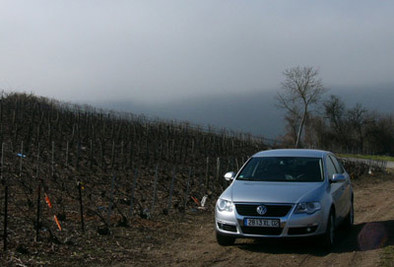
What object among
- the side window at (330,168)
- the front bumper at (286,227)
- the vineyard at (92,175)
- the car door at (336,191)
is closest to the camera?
the front bumper at (286,227)

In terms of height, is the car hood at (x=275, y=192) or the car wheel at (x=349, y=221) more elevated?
the car hood at (x=275, y=192)

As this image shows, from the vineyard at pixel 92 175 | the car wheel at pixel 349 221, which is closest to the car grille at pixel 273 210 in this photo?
the car wheel at pixel 349 221

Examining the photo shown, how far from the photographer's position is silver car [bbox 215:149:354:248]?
7.60 metres

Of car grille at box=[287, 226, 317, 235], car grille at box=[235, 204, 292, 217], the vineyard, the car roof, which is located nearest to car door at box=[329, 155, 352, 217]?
the car roof

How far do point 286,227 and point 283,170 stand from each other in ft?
5.15

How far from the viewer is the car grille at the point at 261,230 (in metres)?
7.58

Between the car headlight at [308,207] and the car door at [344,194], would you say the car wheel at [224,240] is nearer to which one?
the car headlight at [308,207]

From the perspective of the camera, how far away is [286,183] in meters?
8.45

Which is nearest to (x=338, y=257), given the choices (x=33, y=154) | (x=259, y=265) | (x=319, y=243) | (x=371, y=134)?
(x=319, y=243)

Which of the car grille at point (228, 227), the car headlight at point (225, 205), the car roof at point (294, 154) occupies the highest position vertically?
the car roof at point (294, 154)

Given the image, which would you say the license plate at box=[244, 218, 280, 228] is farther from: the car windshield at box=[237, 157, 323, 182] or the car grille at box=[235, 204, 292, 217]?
the car windshield at box=[237, 157, 323, 182]

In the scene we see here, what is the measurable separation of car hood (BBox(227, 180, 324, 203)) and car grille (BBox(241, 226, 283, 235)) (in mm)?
410

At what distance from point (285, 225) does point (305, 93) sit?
225 ft

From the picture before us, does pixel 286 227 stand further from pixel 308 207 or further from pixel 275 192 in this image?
pixel 275 192
